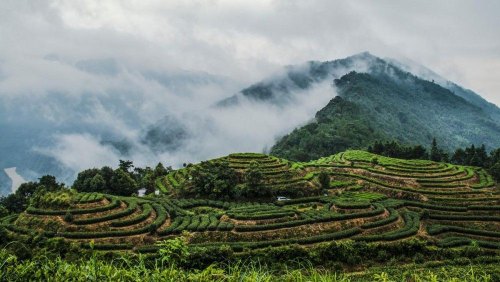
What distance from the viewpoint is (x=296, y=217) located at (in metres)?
42.5

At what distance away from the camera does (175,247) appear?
1017 centimetres

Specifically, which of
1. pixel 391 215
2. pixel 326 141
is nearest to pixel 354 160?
pixel 391 215

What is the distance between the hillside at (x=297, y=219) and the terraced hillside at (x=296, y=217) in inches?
3.8

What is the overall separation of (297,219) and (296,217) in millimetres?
662

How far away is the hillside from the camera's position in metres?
36.0

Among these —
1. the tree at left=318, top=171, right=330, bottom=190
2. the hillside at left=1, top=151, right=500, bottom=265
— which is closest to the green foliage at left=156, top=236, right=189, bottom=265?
the hillside at left=1, top=151, right=500, bottom=265

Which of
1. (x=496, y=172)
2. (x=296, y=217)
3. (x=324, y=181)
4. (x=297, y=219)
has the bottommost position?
(x=297, y=219)

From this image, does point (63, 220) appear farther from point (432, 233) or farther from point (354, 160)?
point (354, 160)

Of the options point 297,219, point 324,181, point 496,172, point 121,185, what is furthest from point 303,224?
point 496,172

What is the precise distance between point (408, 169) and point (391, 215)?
2317 centimetres

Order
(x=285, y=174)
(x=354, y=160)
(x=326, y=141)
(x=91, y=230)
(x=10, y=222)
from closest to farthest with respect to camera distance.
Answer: (x=91, y=230)
(x=10, y=222)
(x=285, y=174)
(x=354, y=160)
(x=326, y=141)

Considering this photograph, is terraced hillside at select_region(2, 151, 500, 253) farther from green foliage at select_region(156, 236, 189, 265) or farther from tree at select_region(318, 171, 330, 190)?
green foliage at select_region(156, 236, 189, 265)

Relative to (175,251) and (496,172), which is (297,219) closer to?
(175,251)

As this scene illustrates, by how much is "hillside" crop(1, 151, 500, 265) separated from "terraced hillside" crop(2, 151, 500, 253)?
0.32 feet
